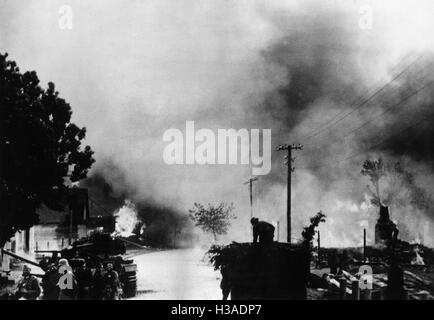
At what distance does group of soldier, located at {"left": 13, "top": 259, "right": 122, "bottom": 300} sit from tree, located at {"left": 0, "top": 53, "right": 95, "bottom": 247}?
630 cm

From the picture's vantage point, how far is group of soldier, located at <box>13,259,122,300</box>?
14.8 m

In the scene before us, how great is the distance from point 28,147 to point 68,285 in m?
8.35

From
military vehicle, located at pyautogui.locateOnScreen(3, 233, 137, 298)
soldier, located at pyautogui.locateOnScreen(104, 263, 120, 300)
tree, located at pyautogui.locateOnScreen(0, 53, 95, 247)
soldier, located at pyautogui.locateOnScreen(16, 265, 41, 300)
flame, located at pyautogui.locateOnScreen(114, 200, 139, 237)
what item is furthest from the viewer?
flame, located at pyautogui.locateOnScreen(114, 200, 139, 237)

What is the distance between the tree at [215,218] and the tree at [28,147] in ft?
50.5

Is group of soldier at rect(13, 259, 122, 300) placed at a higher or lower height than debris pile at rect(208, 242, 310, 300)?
lower

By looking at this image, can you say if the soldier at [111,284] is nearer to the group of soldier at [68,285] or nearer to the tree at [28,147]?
the group of soldier at [68,285]

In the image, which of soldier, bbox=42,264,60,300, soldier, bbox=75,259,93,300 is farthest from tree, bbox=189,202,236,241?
soldier, bbox=42,264,60,300

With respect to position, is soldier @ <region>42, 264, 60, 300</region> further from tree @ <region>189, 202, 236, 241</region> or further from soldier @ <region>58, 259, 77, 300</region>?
tree @ <region>189, 202, 236, 241</region>

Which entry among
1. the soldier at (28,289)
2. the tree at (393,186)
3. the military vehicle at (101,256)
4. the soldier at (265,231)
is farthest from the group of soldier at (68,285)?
the tree at (393,186)

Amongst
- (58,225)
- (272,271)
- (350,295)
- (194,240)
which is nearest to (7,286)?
(272,271)

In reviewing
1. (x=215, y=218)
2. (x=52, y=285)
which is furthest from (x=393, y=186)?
(x=52, y=285)

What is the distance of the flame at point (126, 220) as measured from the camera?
46.1 m

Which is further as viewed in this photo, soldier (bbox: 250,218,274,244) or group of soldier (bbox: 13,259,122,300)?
group of soldier (bbox: 13,259,122,300)

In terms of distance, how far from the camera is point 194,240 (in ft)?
147
